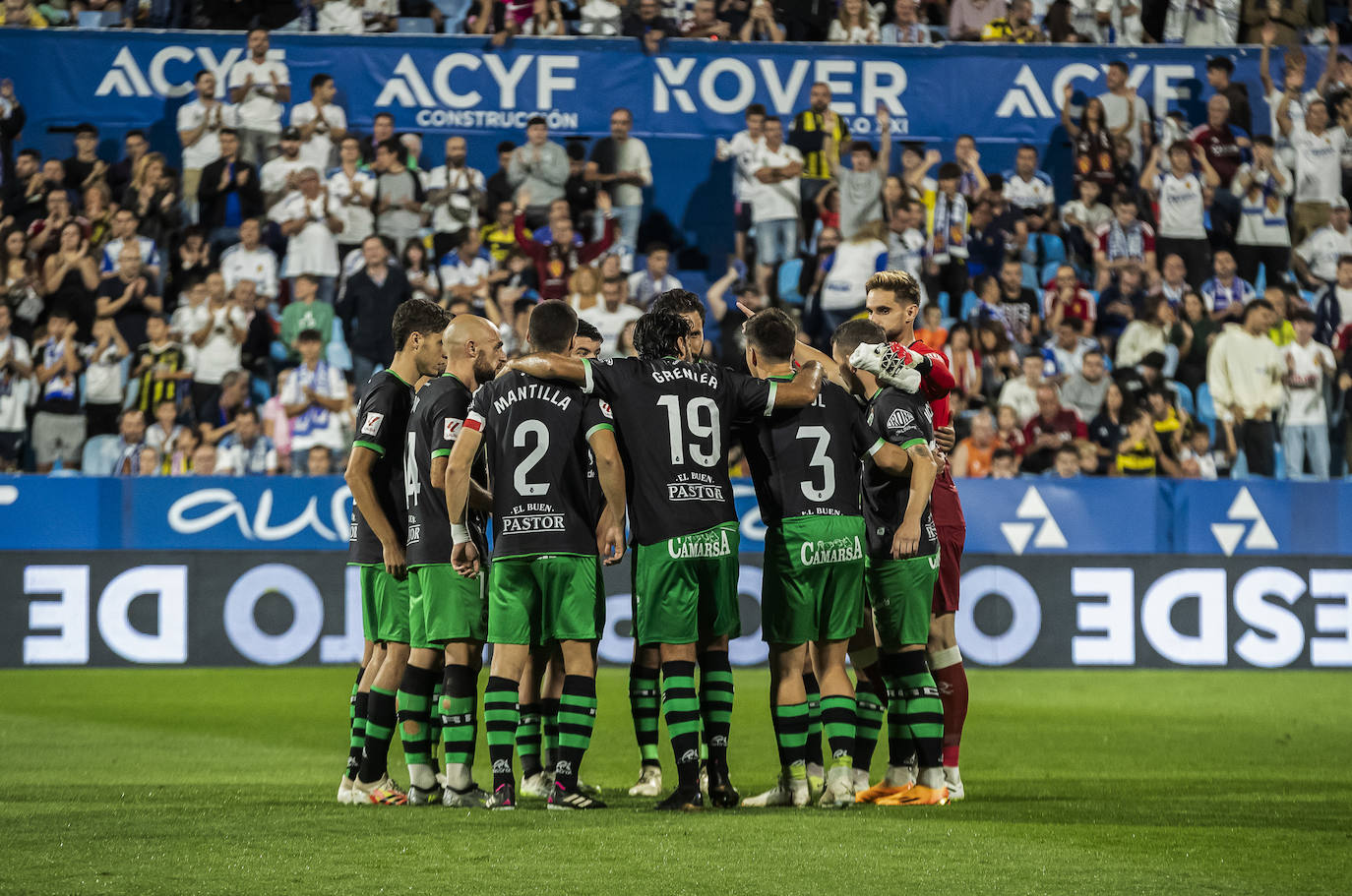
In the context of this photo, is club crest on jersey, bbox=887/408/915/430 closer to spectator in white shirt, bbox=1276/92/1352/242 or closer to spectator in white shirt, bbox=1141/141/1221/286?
spectator in white shirt, bbox=1141/141/1221/286

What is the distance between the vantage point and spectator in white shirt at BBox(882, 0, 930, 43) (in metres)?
20.1

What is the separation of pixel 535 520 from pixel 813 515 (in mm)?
1192

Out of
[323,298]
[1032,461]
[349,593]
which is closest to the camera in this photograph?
[349,593]

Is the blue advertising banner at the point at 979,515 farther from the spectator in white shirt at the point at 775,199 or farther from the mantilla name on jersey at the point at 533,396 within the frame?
the mantilla name on jersey at the point at 533,396

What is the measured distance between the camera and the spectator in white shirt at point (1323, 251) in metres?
18.8

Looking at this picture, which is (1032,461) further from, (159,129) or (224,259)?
(159,129)

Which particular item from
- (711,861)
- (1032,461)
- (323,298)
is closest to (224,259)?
(323,298)

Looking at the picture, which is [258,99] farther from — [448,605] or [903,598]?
[903,598]

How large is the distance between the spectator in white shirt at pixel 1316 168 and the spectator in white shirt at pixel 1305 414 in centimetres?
262

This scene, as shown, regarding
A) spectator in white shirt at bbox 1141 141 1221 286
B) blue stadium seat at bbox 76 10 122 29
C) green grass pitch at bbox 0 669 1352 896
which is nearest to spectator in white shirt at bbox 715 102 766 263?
spectator in white shirt at bbox 1141 141 1221 286

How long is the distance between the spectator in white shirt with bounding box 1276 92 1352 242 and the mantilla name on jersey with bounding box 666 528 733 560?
14.2 metres

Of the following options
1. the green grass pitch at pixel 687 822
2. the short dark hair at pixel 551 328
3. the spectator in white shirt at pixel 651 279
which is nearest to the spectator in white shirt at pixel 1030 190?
the spectator in white shirt at pixel 651 279

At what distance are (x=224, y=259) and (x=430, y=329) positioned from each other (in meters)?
10.9

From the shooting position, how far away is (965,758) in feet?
30.6
